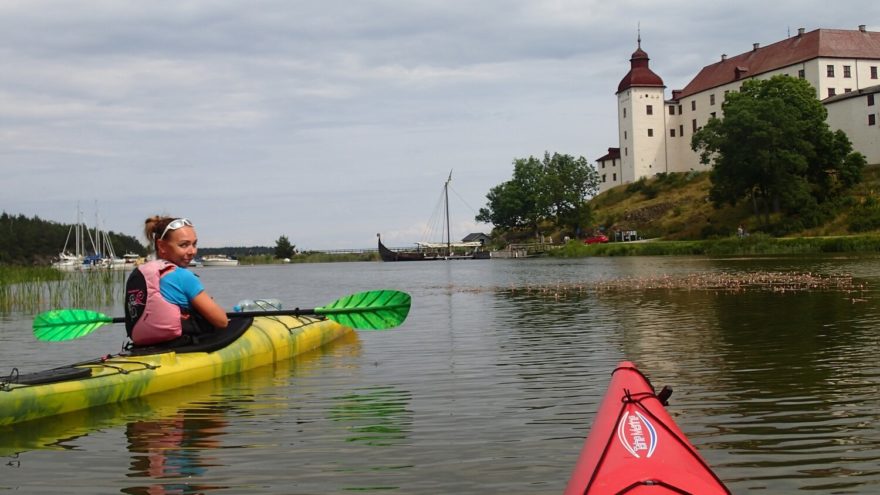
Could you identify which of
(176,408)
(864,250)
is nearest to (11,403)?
(176,408)

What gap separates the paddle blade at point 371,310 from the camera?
40.6 ft

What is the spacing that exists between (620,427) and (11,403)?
261 inches

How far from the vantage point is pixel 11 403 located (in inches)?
345

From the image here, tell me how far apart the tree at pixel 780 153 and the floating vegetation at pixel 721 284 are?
1541 inches

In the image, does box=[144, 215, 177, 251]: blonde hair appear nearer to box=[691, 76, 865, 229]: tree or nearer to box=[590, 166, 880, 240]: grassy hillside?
box=[590, 166, 880, 240]: grassy hillside

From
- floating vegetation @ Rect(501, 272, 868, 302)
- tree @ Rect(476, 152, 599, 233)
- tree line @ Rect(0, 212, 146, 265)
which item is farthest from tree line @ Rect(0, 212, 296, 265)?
floating vegetation @ Rect(501, 272, 868, 302)

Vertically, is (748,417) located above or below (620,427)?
below

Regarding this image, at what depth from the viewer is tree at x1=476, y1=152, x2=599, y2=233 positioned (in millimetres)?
114250

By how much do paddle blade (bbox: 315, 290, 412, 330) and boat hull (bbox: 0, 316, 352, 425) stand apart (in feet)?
4.39

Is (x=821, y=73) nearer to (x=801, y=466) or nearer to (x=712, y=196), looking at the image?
(x=712, y=196)

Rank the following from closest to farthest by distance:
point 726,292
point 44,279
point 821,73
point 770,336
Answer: point 770,336 → point 726,292 → point 44,279 → point 821,73

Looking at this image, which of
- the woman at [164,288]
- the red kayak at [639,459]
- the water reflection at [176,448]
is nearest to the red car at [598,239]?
the woman at [164,288]

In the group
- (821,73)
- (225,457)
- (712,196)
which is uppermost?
(821,73)

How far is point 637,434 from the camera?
5387 mm
